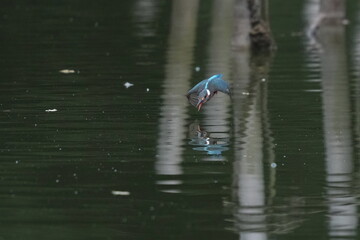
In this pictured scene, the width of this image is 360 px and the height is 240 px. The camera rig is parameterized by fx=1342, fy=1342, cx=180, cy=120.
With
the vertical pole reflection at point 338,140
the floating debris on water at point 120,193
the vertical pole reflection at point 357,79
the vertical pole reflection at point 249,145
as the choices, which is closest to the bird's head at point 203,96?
the vertical pole reflection at point 249,145

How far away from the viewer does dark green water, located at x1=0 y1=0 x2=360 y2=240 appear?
9562mm

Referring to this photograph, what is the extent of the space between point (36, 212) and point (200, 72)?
11.0 metres

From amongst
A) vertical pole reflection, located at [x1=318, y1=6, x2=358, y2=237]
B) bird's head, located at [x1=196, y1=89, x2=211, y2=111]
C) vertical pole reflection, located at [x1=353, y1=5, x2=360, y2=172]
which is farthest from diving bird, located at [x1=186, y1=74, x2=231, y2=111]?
vertical pole reflection, located at [x1=353, y1=5, x2=360, y2=172]

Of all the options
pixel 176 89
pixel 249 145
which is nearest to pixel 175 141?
pixel 249 145

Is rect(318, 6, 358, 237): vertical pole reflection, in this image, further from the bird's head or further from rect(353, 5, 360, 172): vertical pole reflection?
the bird's head

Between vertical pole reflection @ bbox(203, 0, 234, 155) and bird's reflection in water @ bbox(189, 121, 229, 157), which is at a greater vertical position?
vertical pole reflection @ bbox(203, 0, 234, 155)

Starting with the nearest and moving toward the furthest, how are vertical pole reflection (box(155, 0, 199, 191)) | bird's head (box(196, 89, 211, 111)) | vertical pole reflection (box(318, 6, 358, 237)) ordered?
vertical pole reflection (box(318, 6, 358, 237)) → vertical pole reflection (box(155, 0, 199, 191)) → bird's head (box(196, 89, 211, 111))

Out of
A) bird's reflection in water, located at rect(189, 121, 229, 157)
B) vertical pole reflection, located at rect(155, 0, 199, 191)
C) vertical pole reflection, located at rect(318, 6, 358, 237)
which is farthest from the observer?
bird's reflection in water, located at rect(189, 121, 229, 157)

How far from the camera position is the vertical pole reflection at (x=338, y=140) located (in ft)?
31.2

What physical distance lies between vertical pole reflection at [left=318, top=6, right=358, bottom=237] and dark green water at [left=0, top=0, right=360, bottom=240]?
2cm

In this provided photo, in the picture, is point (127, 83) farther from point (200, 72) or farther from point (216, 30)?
point (216, 30)

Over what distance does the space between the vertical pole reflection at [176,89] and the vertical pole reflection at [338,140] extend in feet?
4.53

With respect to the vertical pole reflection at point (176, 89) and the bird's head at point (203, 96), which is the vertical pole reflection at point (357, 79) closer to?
the bird's head at point (203, 96)

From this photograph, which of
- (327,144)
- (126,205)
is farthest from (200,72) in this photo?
(126,205)
